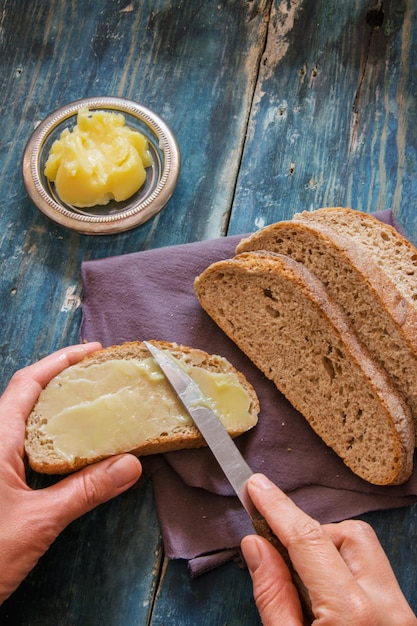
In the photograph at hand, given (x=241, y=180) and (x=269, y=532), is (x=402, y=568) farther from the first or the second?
(x=241, y=180)

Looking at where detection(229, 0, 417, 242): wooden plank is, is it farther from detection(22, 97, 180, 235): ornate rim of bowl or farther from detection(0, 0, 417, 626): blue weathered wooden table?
detection(22, 97, 180, 235): ornate rim of bowl

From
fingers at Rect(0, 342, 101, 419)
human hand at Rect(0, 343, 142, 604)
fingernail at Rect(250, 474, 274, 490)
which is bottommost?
human hand at Rect(0, 343, 142, 604)

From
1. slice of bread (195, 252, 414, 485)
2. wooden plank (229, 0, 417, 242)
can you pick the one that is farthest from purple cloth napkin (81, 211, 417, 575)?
wooden plank (229, 0, 417, 242)

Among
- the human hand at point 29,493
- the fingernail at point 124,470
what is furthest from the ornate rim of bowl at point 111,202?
the fingernail at point 124,470

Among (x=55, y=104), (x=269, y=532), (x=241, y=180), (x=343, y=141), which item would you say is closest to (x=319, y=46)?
(x=343, y=141)

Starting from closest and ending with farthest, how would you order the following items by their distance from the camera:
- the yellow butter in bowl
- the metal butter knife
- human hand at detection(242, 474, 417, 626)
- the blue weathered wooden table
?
1. human hand at detection(242, 474, 417, 626)
2. the metal butter knife
3. the yellow butter in bowl
4. the blue weathered wooden table

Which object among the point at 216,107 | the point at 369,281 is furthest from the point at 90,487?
the point at 216,107
